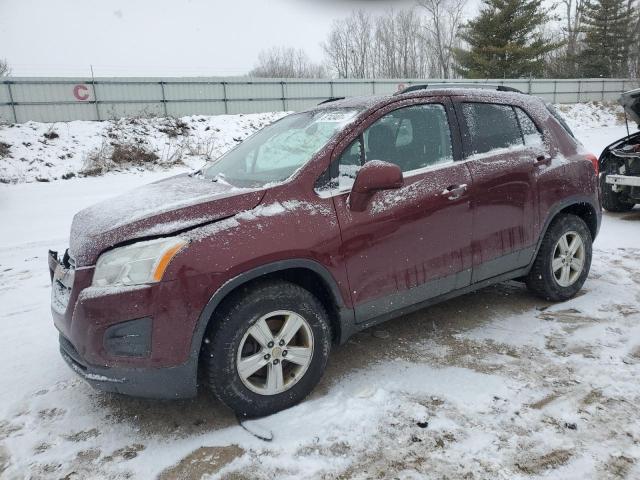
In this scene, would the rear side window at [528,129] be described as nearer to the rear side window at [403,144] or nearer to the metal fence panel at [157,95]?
the rear side window at [403,144]

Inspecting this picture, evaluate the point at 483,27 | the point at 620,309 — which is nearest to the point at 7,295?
the point at 620,309

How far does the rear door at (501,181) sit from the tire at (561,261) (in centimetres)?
22

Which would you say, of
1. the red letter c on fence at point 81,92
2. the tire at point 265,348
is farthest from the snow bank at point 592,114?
the tire at point 265,348

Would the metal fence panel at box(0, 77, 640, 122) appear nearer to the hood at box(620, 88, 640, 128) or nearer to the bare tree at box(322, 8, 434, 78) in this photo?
the hood at box(620, 88, 640, 128)

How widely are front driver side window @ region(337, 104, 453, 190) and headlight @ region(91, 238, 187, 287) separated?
1.07 m

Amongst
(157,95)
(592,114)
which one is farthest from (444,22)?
(157,95)

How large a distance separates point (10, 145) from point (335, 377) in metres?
15.1

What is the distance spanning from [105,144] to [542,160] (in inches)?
580

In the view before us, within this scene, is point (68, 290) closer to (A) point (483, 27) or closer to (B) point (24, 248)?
(B) point (24, 248)

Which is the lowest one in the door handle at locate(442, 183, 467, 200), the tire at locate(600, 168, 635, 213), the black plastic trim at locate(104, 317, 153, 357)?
the tire at locate(600, 168, 635, 213)

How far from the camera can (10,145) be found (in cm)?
1421

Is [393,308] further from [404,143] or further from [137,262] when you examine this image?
[137,262]

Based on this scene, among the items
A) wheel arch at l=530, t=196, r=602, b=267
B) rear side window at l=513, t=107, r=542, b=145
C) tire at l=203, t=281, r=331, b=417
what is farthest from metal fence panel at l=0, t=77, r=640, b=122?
tire at l=203, t=281, r=331, b=417

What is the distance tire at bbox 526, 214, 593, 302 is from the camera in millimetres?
3885
